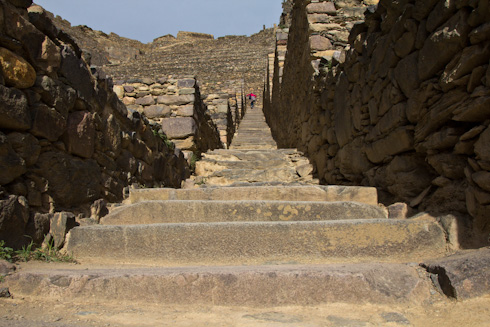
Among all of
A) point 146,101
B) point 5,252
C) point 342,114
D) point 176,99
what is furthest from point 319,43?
point 5,252

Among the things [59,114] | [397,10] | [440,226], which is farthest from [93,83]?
[440,226]

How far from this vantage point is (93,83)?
2648 millimetres

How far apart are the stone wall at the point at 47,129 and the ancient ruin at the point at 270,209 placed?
0.03 ft

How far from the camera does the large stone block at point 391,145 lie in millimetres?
2314

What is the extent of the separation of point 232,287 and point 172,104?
4.46 meters

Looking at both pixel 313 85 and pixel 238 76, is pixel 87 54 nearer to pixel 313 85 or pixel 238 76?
pixel 313 85

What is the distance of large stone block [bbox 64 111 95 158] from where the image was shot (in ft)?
7.38

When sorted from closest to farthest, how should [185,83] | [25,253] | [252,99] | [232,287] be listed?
1. [232,287]
2. [25,253]
3. [185,83]
4. [252,99]

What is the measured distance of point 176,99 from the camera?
219 inches

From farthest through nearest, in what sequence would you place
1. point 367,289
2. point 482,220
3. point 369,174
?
point 369,174 → point 482,220 → point 367,289

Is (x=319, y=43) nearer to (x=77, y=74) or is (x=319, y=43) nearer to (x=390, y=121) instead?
(x=390, y=121)

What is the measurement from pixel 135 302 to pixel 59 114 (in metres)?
1.32

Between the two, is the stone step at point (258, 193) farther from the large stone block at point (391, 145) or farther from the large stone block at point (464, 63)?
the large stone block at point (464, 63)

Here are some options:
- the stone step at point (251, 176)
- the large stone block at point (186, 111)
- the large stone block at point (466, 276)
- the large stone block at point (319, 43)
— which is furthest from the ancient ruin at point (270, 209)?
the large stone block at point (186, 111)
